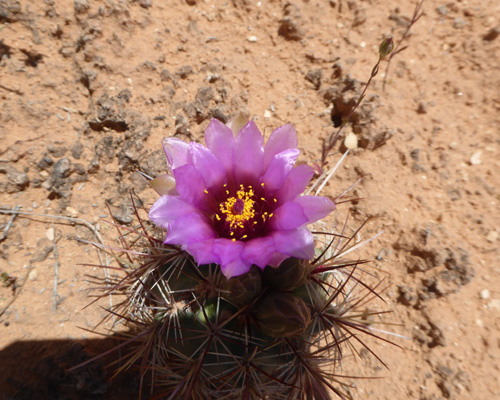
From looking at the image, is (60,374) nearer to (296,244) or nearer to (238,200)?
(238,200)

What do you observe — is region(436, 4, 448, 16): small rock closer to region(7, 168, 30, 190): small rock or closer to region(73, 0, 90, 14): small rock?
region(73, 0, 90, 14): small rock

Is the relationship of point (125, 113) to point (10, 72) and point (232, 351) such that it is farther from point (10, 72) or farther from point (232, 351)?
point (232, 351)

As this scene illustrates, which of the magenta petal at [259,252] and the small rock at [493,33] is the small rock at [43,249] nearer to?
the magenta petal at [259,252]

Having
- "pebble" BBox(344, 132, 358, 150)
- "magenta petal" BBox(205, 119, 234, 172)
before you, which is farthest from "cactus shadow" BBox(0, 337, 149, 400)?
"pebble" BBox(344, 132, 358, 150)

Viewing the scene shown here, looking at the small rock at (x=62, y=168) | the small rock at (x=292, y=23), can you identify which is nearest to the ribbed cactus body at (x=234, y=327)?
the small rock at (x=62, y=168)

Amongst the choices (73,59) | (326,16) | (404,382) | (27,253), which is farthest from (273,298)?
(326,16)

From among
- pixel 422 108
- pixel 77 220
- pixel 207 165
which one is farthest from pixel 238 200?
pixel 422 108
